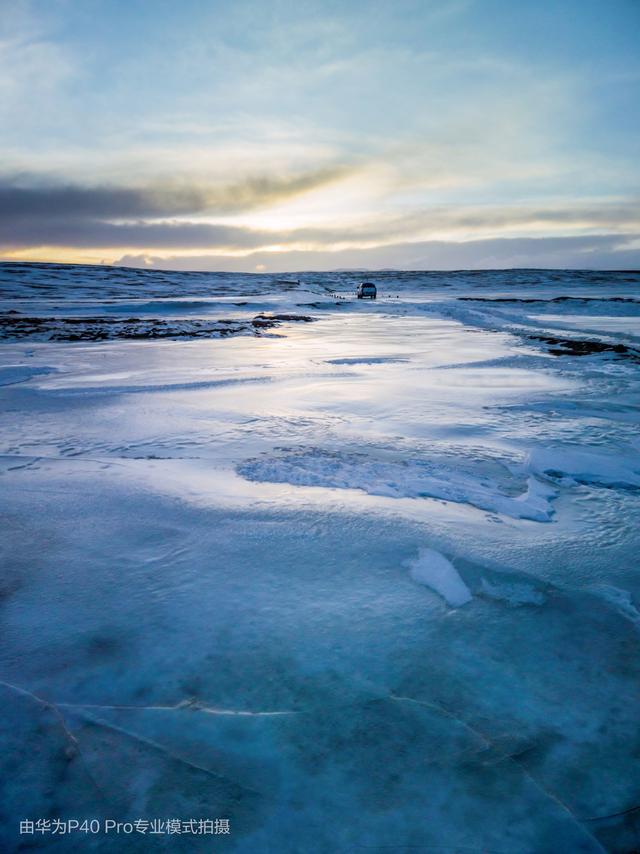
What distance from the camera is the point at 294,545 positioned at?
7.89 ft

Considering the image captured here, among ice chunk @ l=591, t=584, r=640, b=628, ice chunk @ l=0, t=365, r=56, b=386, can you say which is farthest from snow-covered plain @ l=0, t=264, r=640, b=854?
ice chunk @ l=0, t=365, r=56, b=386

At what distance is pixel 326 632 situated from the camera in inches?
72.2

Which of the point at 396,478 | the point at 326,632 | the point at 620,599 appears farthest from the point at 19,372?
the point at 620,599

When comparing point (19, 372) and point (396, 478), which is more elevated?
point (19, 372)

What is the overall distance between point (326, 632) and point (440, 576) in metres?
0.61

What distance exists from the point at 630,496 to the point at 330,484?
1764 millimetres

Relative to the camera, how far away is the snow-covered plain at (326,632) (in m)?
1.28

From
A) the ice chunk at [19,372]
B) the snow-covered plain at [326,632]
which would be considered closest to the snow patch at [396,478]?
the snow-covered plain at [326,632]

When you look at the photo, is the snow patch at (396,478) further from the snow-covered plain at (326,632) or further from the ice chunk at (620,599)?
the ice chunk at (620,599)

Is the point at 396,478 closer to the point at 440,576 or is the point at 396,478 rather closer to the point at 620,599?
the point at 440,576

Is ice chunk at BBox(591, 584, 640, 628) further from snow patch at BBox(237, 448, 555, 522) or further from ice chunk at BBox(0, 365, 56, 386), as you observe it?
ice chunk at BBox(0, 365, 56, 386)

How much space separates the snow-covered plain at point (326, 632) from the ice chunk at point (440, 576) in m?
0.01

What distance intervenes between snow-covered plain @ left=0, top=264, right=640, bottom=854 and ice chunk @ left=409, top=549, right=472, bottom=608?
0.01 m

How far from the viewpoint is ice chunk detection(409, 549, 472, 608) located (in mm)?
2047
